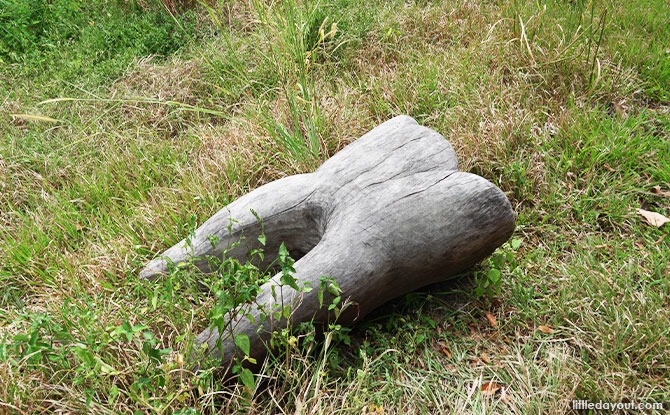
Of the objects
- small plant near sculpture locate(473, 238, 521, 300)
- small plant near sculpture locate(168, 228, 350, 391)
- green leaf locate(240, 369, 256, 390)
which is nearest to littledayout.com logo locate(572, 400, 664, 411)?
small plant near sculpture locate(473, 238, 521, 300)

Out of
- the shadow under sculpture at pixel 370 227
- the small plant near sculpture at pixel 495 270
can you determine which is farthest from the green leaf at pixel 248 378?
the small plant near sculpture at pixel 495 270

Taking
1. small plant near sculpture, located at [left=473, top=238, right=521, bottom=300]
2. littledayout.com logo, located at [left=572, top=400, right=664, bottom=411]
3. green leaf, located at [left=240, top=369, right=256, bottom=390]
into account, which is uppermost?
green leaf, located at [left=240, top=369, right=256, bottom=390]

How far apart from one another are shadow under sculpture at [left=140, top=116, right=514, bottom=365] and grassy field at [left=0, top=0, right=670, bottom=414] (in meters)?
0.17

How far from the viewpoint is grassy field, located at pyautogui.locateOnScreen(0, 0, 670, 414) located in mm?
2137

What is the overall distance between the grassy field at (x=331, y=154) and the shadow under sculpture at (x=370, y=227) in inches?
6.7

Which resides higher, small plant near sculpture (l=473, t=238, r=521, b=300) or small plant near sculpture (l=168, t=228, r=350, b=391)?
small plant near sculpture (l=168, t=228, r=350, b=391)

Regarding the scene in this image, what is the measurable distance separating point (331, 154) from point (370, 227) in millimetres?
1174

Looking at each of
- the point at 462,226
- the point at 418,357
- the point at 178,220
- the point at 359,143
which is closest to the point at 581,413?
the point at 418,357

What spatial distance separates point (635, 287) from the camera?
2430 mm

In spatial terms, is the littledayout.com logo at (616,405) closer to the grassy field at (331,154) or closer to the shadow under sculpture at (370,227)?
the grassy field at (331,154)

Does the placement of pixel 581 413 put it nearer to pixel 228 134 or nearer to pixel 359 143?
pixel 359 143

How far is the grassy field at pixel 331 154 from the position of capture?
214 cm

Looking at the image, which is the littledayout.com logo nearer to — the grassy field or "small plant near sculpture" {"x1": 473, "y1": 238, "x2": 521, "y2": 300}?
the grassy field

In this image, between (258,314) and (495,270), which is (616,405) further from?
(258,314)
